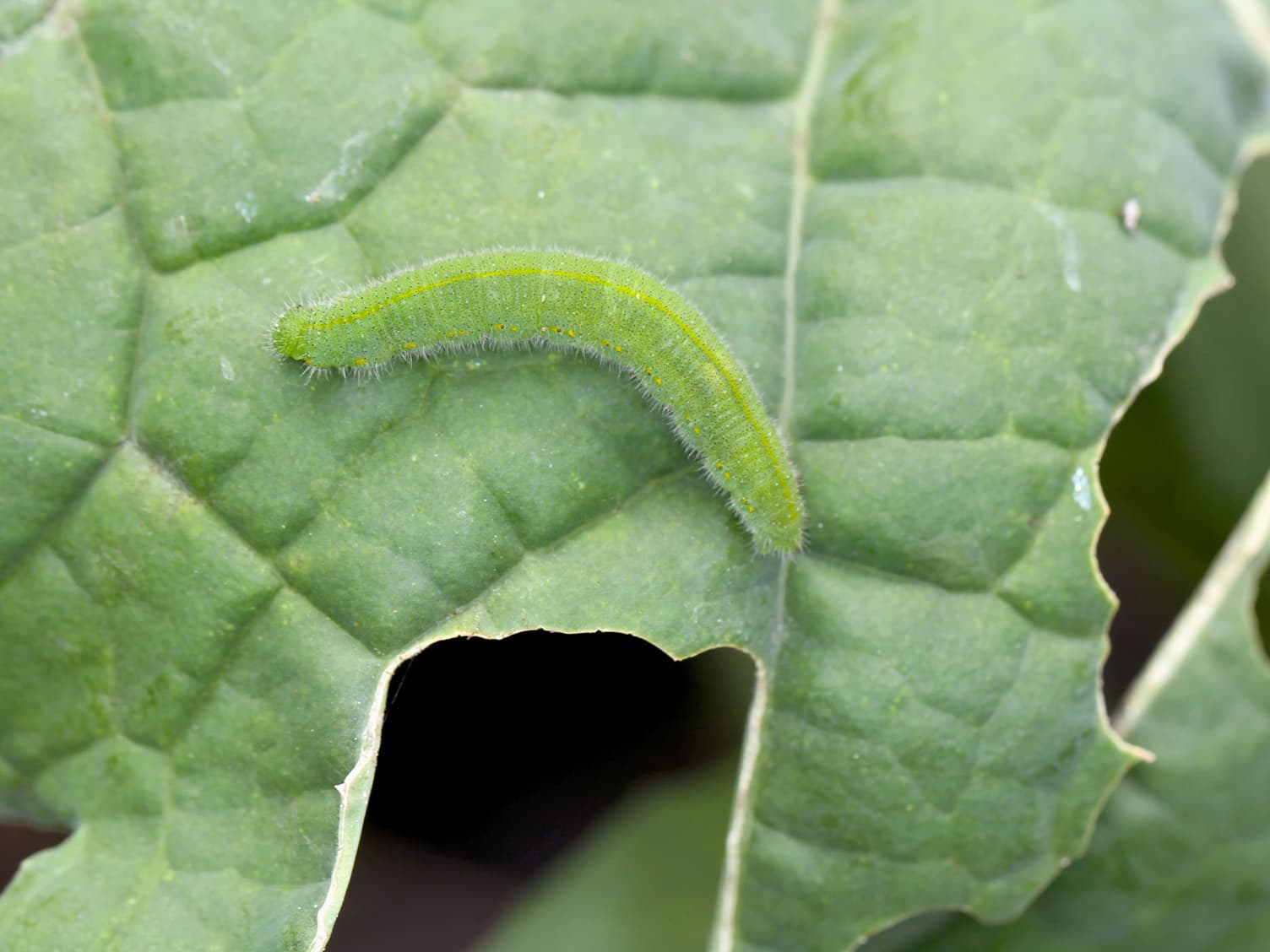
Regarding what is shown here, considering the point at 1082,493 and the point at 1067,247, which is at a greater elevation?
the point at 1067,247

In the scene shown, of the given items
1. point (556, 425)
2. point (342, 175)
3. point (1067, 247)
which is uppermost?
point (342, 175)

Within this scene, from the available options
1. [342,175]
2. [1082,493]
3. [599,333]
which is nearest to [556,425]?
[599,333]

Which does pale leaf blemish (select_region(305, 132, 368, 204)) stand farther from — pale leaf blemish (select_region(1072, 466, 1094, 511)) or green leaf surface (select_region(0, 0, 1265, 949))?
pale leaf blemish (select_region(1072, 466, 1094, 511))

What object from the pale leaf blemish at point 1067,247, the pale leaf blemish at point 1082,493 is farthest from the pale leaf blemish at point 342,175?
the pale leaf blemish at point 1082,493

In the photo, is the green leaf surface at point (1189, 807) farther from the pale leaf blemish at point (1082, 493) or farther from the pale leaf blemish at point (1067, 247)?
the pale leaf blemish at point (1067, 247)

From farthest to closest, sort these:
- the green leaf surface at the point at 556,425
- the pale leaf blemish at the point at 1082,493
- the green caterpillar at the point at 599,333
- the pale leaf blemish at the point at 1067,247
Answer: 1. the pale leaf blemish at the point at 1067,247
2. the pale leaf blemish at the point at 1082,493
3. the green caterpillar at the point at 599,333
4. the green leaf surface at the point at 556,425

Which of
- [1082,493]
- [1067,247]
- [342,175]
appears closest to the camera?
[342,175]

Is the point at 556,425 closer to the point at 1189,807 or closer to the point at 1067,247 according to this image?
the point at 1067,247

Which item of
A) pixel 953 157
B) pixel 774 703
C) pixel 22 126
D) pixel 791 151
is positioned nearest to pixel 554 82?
pixel 791 151
